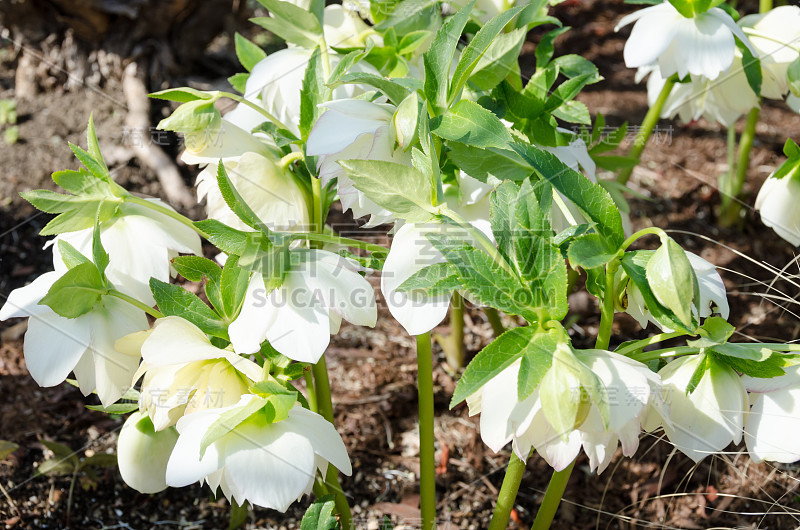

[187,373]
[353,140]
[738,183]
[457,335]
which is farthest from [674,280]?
[738,183]

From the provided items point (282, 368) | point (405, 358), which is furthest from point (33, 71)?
point (282, 368)

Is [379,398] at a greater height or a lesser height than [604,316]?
lesser

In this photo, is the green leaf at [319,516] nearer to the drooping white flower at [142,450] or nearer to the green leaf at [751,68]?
the drooping white flower at [142,450]

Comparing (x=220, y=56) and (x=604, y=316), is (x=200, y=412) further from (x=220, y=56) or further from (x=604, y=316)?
(x=220, y=56)

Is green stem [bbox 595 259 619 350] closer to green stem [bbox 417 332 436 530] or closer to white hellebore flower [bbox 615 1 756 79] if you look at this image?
green stem [bbox 417 332 436 530]

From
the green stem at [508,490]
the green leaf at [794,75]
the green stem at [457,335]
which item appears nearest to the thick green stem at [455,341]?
the green stem at [457,335]

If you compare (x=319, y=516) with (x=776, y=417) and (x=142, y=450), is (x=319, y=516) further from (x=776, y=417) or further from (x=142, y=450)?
(x=776, y=417)

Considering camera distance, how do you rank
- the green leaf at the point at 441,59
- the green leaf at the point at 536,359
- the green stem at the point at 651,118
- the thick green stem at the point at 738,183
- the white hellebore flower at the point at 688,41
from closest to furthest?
the green leaf at the point at 536,359, the green leaf at the point at 441,59, the white hellebore flower at the point at 688,41, the green stem at the point at 651,118, the thick green stem at the point at 738,183
